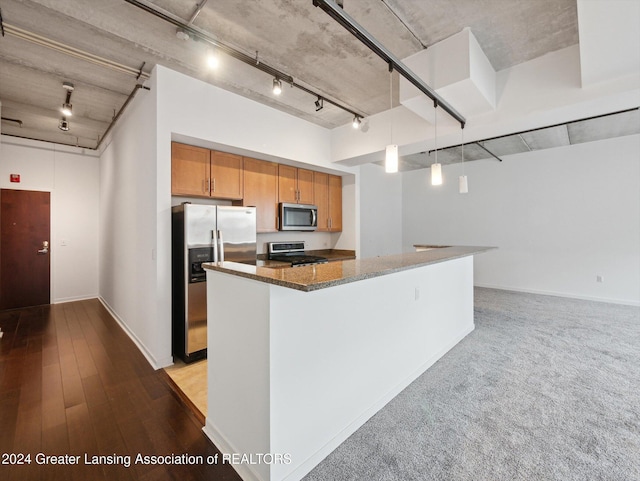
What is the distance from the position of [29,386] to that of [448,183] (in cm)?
793

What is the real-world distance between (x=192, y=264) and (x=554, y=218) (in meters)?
6.70

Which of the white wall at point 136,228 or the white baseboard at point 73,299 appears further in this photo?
the white baseboard at point 73,299

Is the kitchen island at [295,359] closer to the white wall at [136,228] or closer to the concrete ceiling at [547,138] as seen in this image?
the white wall at [136,228]

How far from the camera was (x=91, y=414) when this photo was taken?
7.06ft

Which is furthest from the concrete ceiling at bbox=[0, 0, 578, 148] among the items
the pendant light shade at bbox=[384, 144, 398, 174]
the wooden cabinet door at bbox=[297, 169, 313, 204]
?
the wooden cabinet door at bbox=[297, 169, 313, 204]

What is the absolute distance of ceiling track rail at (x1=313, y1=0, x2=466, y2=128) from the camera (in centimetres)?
158

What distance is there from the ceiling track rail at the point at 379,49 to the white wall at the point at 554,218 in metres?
3.90

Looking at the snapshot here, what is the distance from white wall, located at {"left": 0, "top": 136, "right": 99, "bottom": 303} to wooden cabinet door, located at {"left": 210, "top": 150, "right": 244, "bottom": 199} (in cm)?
381

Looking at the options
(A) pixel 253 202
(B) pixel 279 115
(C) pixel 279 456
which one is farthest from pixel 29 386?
(B) pixel 279 115

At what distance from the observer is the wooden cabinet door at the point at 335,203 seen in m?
5.29

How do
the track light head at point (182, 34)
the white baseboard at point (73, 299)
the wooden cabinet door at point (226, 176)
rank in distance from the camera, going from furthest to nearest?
the white baseboard at point (73, 299), the wooden cabinet door at point (226, 176), the track light head at point (182, 34)

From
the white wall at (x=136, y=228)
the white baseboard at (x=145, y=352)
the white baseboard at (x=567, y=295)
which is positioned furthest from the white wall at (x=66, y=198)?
the white baseboard at (x=567, y=295)

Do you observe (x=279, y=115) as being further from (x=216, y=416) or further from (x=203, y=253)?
(x=216, y=416)

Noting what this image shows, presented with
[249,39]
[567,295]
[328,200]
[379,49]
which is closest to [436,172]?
[379,49]
